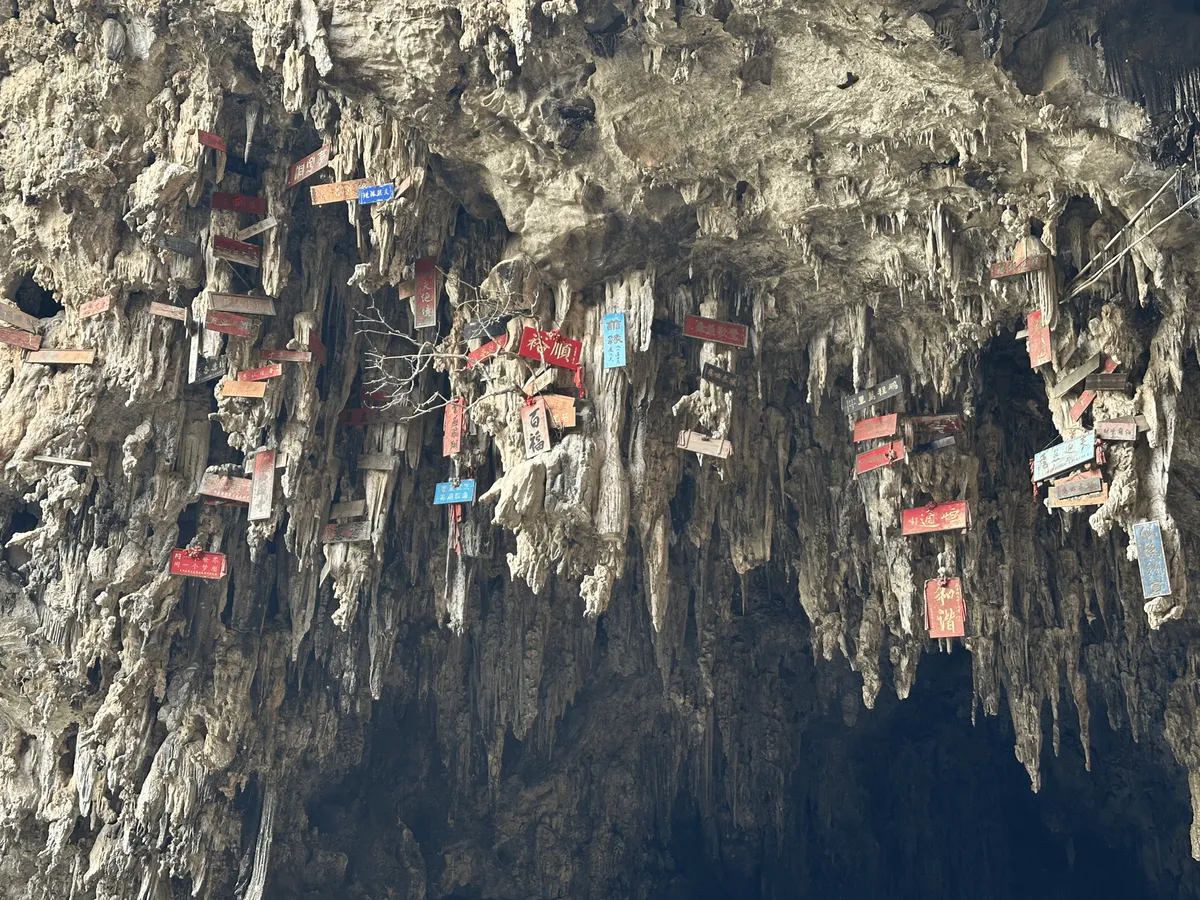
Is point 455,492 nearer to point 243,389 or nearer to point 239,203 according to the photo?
point 243,389

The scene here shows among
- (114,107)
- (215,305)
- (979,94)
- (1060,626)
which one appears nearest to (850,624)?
(1060,626)

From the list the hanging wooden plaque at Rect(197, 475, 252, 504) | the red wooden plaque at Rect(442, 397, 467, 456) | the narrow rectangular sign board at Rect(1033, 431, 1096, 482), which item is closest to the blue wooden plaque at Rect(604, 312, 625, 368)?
the red wooden plaque at Rect(442, 397, 467, 456)

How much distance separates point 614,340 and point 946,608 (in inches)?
136

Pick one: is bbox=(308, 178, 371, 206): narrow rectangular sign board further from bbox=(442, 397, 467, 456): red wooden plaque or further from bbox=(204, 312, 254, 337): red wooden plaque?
bbox=(442, 397, 467, 456): red wooden plaque

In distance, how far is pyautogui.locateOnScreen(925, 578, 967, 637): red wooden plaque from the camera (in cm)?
1014

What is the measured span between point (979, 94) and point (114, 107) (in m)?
6.87

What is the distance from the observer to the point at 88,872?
33.8ft

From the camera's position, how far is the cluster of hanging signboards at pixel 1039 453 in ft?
29.1

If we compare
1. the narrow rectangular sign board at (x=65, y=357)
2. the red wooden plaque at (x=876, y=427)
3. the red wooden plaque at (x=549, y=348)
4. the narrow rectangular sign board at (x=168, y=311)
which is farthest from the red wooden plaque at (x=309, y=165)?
the red wooden plaque at (x=876, y=427)

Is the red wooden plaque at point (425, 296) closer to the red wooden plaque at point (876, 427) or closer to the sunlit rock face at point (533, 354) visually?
the sunlit rock face at point (533, 354)

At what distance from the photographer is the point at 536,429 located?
10.0m

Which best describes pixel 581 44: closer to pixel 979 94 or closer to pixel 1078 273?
pixel 979 94

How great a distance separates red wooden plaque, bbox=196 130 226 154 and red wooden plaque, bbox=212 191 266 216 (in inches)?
16.7

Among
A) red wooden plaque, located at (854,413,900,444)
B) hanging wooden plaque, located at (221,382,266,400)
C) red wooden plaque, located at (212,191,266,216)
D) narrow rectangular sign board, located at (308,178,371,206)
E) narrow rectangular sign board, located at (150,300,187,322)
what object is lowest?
red wooden plaque, located at (854,413,900,444)
